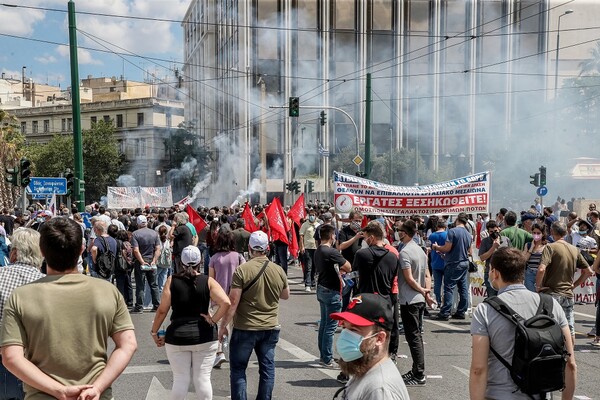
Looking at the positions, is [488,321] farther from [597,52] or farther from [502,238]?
[597,52]

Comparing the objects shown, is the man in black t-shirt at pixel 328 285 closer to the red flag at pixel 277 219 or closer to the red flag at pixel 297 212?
the red flag at pixel 277 219

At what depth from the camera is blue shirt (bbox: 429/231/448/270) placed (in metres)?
11.6

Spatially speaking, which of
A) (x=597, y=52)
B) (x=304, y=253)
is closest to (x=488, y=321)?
(x=304, y=253)

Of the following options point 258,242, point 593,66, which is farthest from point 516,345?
point 593,66

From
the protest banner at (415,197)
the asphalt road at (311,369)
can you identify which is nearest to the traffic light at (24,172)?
the asphalt road at (311,369)

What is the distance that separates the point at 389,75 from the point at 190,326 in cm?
5293

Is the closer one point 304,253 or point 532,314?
point 532,314

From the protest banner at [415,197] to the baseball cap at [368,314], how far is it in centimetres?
904

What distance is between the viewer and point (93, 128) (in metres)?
66.9

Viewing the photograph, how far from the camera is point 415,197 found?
12.3 m

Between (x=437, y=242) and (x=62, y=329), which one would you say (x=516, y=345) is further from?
(x=437, y=242)

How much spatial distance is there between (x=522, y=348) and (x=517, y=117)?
55.0 meters

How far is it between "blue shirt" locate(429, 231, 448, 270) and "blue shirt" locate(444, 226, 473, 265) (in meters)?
0.14

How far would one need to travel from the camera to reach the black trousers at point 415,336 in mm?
7316
